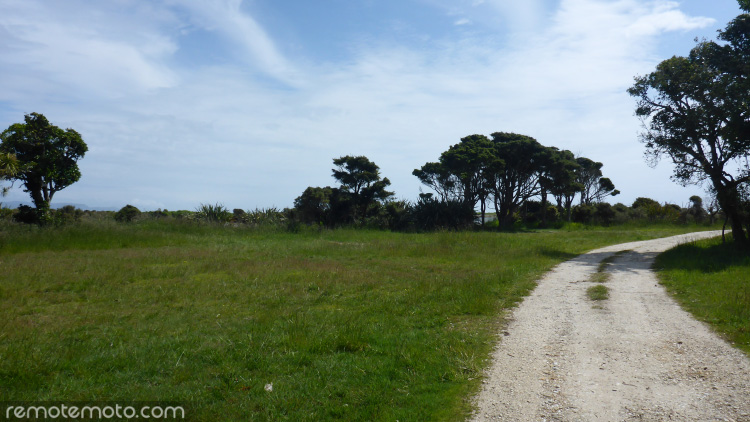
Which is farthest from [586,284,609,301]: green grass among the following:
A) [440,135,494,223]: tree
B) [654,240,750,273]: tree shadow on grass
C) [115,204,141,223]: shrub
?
[115,204,141,223]: shrub

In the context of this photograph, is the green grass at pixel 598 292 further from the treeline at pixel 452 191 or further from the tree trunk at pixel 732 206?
the treeline at pixel 452 191

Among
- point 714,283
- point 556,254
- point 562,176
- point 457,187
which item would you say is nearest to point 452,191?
point 457,187

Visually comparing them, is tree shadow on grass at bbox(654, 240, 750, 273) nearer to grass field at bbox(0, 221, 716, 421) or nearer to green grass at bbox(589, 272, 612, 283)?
green grass at bbox(589, 272, 612, 283)

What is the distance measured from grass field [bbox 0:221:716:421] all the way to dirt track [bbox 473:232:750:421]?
17.1 inches

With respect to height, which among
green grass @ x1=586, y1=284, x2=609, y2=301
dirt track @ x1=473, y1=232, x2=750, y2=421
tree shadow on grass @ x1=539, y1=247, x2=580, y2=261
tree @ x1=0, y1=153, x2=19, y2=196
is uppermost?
tree @ x1=0, y1=153, x2=19, y2=196

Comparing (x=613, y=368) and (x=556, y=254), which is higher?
(x=556, y=254)

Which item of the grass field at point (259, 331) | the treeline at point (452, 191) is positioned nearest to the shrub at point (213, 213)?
the treeline at point (452, 191)

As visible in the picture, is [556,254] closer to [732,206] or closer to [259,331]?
[732,206]

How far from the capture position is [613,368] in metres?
5.23

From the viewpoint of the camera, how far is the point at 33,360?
5301 millimetres

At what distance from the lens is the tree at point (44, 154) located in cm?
2188

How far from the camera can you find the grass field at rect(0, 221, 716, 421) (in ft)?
15.1

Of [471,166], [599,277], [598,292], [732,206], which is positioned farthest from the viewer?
[471,166]

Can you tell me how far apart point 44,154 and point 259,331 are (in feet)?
71.9
